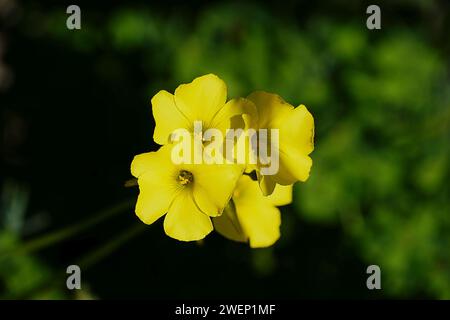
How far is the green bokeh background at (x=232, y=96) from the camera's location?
2.64 metres

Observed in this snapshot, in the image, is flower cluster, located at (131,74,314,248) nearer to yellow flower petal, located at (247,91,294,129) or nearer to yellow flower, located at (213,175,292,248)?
yellow flower petal, located at (247,91,294,129)

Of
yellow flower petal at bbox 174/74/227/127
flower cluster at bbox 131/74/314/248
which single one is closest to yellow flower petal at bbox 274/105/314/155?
flower cluster at bbox 131/74/314/248

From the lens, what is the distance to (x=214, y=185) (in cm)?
133

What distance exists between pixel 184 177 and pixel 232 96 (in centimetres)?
124

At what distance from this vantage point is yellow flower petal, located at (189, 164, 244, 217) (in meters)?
1.31

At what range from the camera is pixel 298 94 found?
2705 millimetres

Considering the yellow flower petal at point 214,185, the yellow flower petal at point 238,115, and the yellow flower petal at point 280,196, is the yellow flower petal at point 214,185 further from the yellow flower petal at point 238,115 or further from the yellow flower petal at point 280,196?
the yellow flower petal at point 280,196

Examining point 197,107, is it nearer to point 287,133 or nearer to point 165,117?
point 165,117

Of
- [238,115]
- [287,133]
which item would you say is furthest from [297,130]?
[238,115]

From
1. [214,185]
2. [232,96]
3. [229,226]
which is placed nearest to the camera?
[214,185]

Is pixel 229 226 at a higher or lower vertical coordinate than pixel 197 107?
lower
